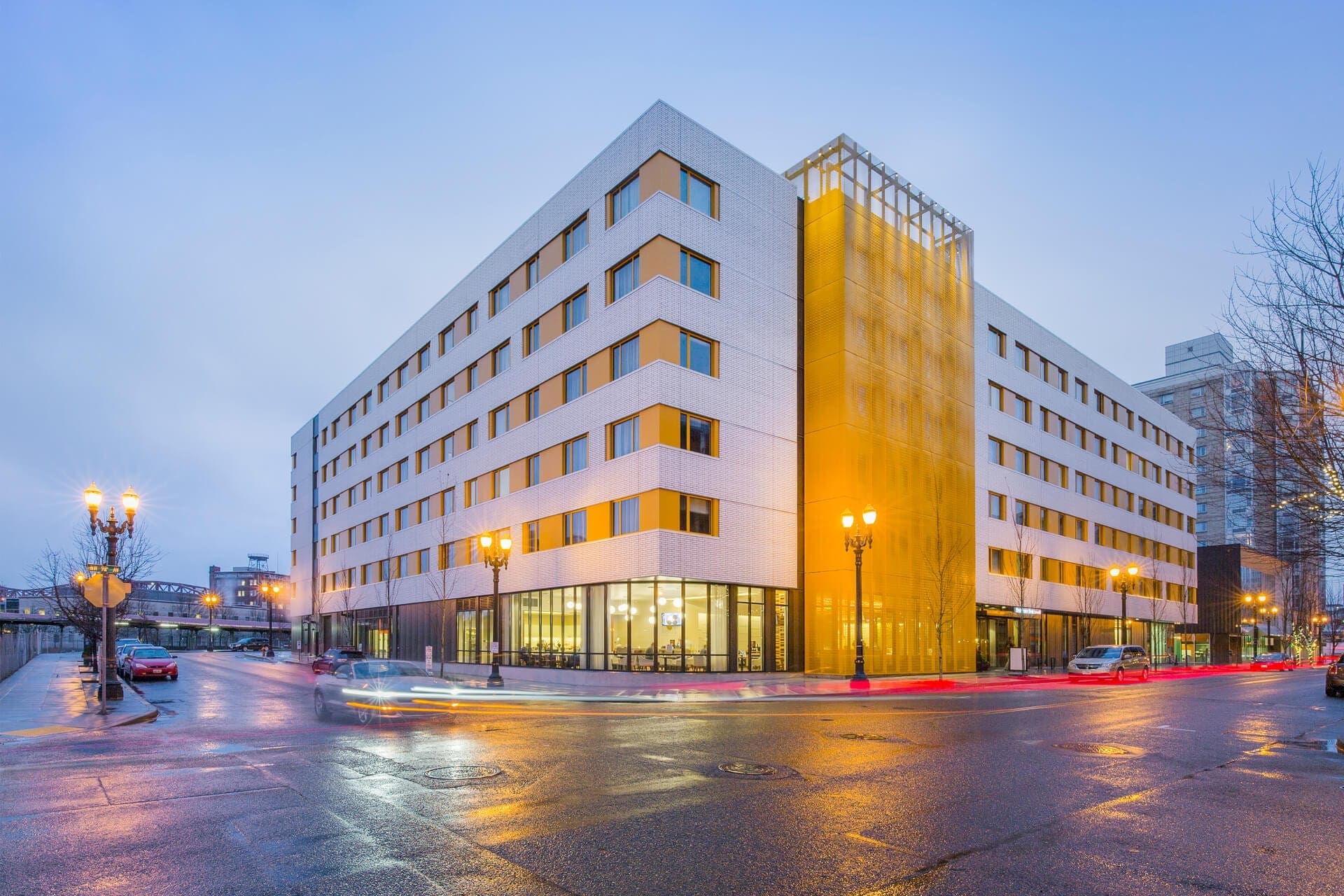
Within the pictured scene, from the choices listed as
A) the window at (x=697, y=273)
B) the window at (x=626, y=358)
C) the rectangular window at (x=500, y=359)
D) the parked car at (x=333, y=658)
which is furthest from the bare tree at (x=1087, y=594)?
the parked car at (x=333, y=658)

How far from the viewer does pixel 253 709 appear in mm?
23750

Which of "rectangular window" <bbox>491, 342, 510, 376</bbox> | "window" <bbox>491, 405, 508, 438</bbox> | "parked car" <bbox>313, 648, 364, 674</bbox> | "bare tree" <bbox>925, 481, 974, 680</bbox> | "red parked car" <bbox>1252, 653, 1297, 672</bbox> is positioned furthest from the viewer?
Answer: "red parked car" <bbox>1252, 653, 1297, 672</bbox>

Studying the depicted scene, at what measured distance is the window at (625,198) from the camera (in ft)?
121

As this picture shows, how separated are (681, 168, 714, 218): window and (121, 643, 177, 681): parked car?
31.5 meters

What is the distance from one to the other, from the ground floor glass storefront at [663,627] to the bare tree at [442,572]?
10572 millimetres

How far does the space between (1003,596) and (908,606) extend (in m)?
11.8

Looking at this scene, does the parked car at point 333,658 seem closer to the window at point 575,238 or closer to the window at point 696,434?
the window at point 696,434

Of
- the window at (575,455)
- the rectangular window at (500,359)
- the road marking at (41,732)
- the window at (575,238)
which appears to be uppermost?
the window at (575,238)

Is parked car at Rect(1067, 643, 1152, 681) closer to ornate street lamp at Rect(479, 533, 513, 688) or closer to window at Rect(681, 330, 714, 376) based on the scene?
window at Rect(681, 330, 714, 376)

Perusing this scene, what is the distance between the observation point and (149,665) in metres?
40.6

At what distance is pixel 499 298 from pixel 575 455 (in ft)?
42.7

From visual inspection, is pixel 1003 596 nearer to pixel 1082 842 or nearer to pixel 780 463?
pixel 780 463

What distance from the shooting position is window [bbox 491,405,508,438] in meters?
45.7

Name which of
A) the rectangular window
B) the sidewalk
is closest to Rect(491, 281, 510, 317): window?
the rectangular window
